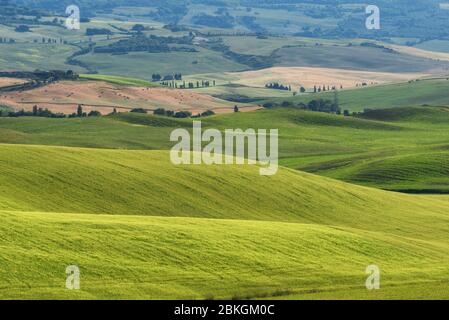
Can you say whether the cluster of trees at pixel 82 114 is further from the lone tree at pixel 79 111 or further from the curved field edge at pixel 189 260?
the curved field edge at pixel 189 260

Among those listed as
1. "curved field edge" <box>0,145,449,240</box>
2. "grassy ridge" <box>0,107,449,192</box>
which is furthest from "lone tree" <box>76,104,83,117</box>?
"curved field edge" <box>0,145,449,240</box>

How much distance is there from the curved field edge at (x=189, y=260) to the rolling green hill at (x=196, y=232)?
0.08 m

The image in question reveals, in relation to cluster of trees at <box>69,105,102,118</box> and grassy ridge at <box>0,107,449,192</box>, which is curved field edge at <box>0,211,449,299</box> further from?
cluster of trees at <box>69,105,102,118</box>

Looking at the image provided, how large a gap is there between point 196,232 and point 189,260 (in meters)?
4.84

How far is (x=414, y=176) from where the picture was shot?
106500 millimetres

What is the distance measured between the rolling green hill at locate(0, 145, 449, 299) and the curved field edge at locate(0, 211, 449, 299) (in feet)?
0.27

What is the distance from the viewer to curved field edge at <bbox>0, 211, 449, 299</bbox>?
44.4 m

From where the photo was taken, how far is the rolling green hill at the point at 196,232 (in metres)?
45.8

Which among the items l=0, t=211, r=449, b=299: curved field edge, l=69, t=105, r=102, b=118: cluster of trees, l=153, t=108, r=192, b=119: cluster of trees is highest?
l=0, t=211, r=449, b=299: curved field edge

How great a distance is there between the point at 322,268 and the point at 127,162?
2811cm

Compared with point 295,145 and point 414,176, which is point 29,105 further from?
point 414,176

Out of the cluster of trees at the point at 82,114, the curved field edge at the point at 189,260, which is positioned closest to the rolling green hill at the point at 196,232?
the curved field edge at the point at 189,260
